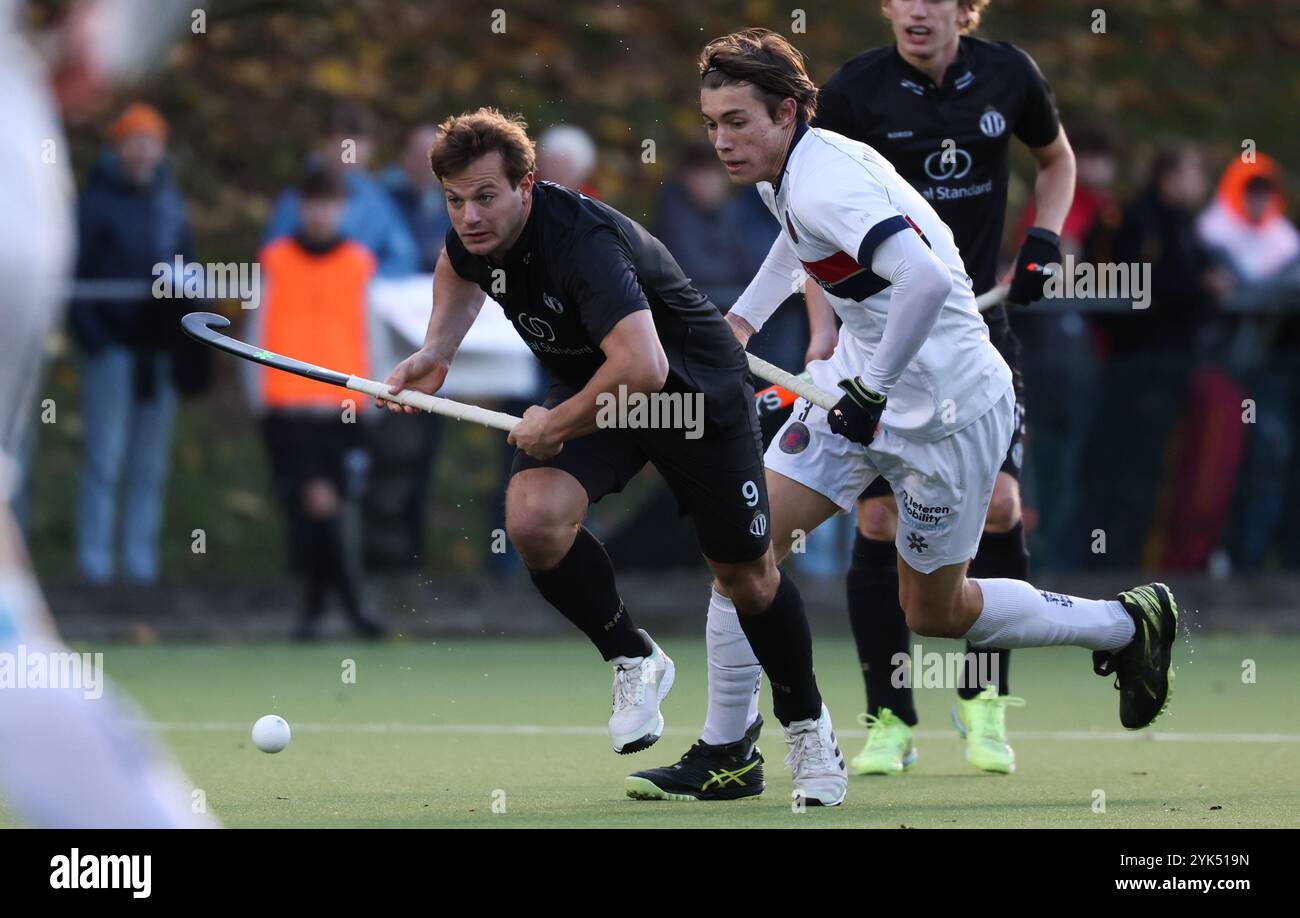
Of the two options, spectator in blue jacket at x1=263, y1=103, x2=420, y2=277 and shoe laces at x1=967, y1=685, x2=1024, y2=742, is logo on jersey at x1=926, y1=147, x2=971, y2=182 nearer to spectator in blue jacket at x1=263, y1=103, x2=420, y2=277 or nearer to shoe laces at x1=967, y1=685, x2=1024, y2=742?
shoe laces at x1=967, y1=685, x2=1024, y2=742

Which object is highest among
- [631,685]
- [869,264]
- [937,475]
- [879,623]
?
[869,264]

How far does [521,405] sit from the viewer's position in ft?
35.5

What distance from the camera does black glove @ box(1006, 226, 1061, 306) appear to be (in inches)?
261

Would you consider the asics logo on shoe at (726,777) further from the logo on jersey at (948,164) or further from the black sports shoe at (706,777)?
the logo on jersey at (948,164)

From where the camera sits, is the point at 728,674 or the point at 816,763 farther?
the point at 728,674

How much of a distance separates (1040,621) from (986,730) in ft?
2.07

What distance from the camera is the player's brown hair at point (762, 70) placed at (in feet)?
18.6

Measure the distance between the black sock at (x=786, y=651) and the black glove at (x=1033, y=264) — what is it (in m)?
1.23

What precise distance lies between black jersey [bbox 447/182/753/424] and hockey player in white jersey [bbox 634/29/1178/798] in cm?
28

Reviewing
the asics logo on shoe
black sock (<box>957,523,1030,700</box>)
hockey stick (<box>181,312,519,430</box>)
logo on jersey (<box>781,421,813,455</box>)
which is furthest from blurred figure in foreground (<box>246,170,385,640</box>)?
the asics logo on shoe

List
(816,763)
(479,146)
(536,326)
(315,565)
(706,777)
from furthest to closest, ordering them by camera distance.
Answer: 1. (315,565)
2. (706,777)
3. (816,763)
4. (536,326)
5. (479,146)

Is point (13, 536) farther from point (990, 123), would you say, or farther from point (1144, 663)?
point (990, 123)

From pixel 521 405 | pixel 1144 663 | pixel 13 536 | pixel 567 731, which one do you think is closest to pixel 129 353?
pixel 521 405
